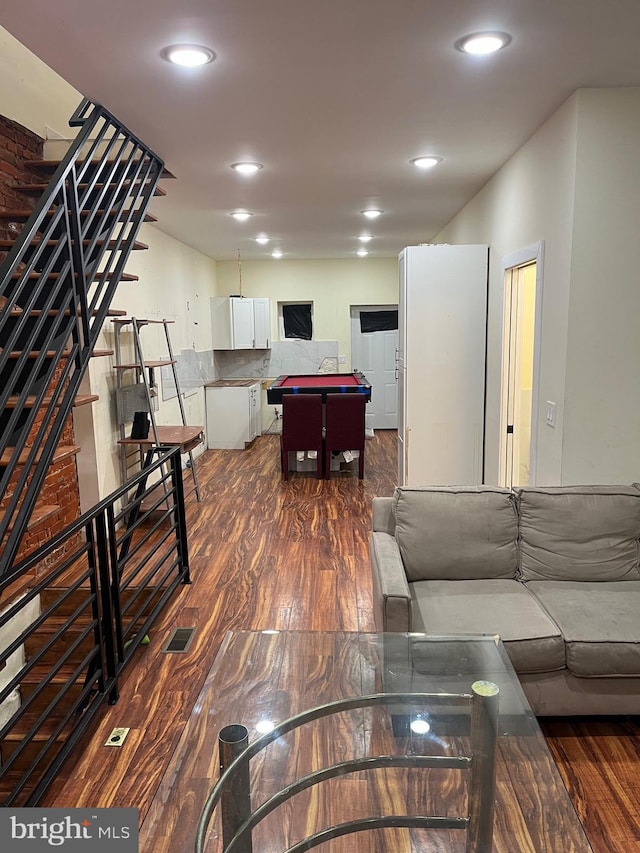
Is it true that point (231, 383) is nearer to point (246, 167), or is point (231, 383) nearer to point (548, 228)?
point (246, 167)

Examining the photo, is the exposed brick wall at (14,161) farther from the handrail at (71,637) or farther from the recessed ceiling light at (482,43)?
the recessed ceiling light at (482,43)

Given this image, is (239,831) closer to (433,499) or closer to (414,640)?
(414,640)

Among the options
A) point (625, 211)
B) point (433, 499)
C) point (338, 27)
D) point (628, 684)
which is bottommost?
point (628, 684)

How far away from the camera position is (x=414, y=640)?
202 cm

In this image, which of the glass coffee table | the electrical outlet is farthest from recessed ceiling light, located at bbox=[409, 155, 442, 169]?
the electrical outlet

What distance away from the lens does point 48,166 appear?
126 inches

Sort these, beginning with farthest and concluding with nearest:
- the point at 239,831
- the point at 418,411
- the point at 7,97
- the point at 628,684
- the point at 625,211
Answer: the point at 418,411
the point at 7,97
the point at 625,211
the point at 628,684
the point at 239,831

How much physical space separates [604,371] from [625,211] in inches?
29.7

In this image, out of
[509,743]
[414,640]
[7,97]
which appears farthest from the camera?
[7,97]

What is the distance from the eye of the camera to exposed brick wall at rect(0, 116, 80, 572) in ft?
11.1

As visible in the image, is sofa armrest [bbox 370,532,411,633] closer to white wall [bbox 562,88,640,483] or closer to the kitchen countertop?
white wall [bbox 562,88,640,483]

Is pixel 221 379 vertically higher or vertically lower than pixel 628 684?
higher

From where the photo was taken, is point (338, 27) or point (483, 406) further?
point (483, 406)

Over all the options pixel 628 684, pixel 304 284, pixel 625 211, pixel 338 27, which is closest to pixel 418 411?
pixel 625 211
